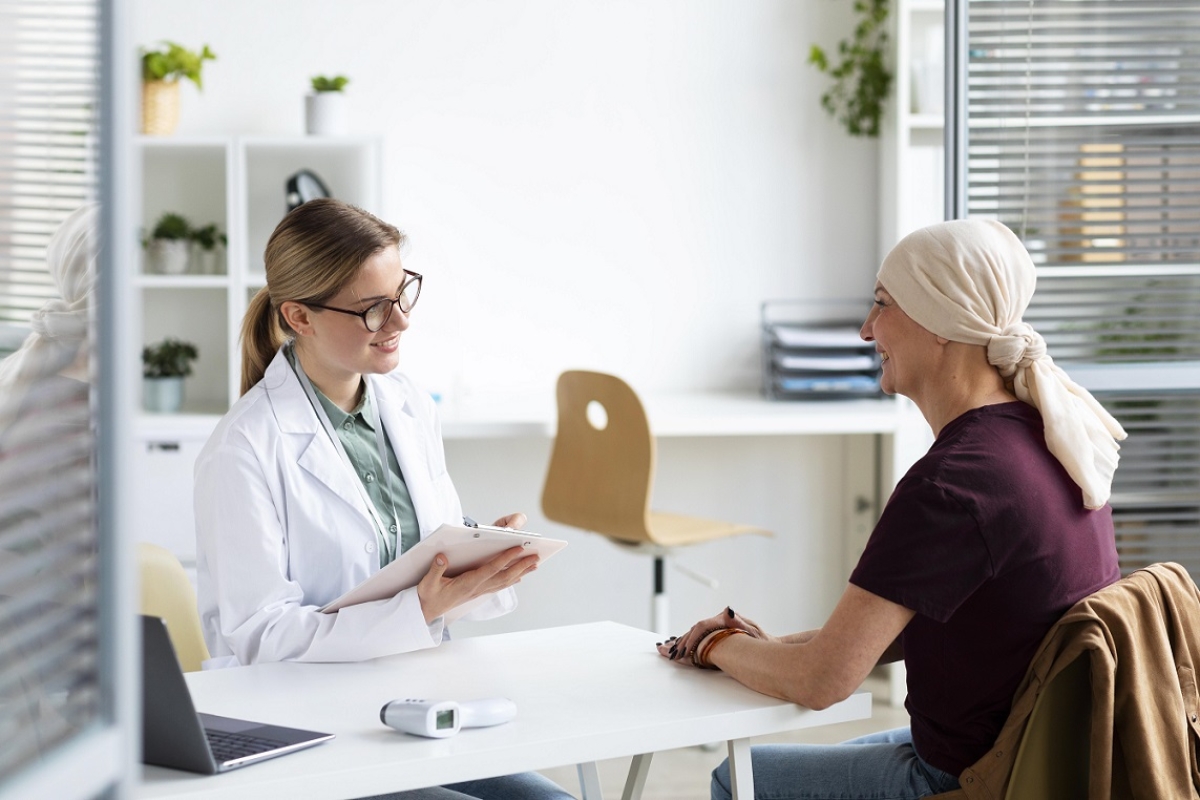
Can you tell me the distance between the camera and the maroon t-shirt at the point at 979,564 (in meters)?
1.45

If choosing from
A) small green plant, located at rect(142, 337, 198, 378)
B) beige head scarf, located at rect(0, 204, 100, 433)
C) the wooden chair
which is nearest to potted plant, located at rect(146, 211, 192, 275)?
small green plant, located at rect(142, 337, 198, 378)

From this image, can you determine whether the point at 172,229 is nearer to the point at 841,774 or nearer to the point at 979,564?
the point at 841,774

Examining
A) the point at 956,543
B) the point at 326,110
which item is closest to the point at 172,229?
the point at 326,110

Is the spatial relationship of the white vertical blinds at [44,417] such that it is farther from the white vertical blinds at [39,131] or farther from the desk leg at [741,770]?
the desk leg at [741,770]

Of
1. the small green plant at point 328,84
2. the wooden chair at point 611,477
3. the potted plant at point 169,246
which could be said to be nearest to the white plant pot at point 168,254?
the potted plant at point 169,246

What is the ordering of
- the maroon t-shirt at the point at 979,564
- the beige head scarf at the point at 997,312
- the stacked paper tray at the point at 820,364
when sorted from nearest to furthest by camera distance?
1. the maroon t-shirt at the point at 979,564
2. the beige head scarf at the point at 997,312
3. the stacked paper tray at the point at 820,364

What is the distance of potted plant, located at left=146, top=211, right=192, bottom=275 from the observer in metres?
3.59

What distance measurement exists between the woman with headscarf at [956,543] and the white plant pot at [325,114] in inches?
89.0

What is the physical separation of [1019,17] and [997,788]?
1.72 metres

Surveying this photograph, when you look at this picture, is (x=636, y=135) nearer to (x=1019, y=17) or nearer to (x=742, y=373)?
(x=742, y=373)

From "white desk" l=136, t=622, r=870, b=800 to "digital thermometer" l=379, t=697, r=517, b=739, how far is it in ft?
0.04

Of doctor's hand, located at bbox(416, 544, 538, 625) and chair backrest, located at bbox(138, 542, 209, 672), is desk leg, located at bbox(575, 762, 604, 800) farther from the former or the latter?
chair backrest, located at bbox(138, 542, 209, 672)

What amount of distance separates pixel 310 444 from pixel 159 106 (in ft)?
6.84

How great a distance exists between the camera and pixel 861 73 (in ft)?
13.3
